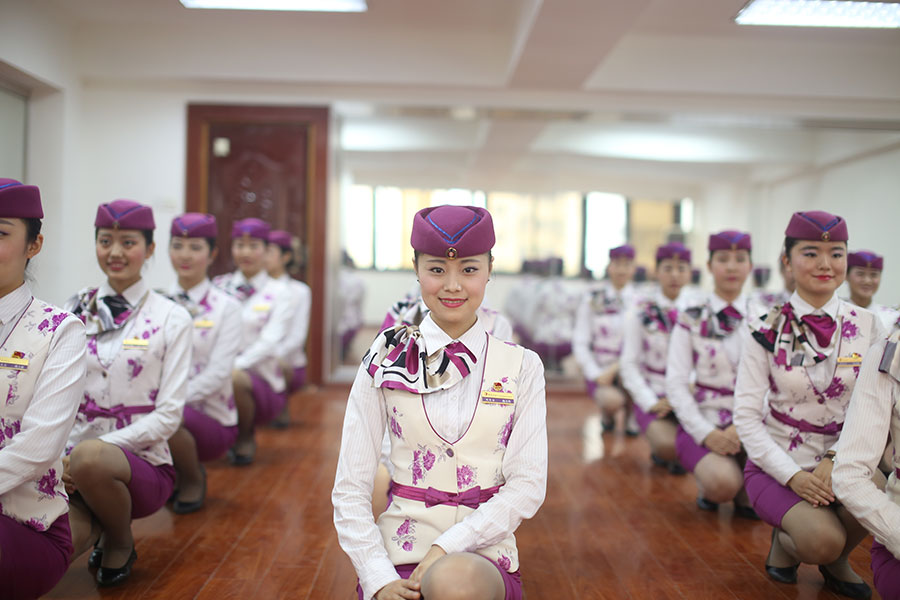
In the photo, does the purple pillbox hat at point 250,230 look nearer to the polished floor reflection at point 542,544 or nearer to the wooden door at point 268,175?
the polished floor reflection at point 542,544

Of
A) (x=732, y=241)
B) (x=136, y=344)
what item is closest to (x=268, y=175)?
(x=136, y=344)

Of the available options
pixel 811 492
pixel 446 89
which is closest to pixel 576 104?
pixel 446 89

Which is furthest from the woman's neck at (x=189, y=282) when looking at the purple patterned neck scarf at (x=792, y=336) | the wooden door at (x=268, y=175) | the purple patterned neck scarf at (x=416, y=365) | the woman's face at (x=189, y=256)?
the wooden door at (x=268, y=175)

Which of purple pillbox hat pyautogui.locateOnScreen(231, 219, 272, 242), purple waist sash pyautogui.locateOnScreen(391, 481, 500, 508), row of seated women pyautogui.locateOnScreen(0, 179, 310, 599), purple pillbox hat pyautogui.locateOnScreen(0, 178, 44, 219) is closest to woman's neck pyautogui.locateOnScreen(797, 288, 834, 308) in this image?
purple waist sash pyautogui.locateOnScreen(391, 481, 500, 508)

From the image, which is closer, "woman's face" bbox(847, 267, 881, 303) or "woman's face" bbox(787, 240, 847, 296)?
"woman's face" bbox(787, 240, 847, 296)

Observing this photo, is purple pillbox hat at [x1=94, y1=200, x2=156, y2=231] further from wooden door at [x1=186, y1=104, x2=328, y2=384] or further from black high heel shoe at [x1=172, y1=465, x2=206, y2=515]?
wooden door at [x1=186, y1=104, x2=328, y2=384]

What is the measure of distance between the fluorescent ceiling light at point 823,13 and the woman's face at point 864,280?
6.41 feet

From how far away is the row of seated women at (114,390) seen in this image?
203cm

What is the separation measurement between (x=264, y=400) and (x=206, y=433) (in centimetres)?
104

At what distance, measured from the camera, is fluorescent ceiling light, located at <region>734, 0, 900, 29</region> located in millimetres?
4797

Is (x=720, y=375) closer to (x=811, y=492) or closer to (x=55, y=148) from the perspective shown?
(x=811, y=492)

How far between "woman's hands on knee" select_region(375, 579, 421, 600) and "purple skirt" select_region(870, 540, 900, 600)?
4.26 feet

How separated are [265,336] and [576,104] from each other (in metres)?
3.67

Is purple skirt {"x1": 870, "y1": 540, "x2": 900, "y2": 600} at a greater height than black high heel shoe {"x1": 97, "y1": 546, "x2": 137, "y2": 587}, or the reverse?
purple skirt {"x1": 870, "y1": 540, "x2": 900, "y2": 600}
